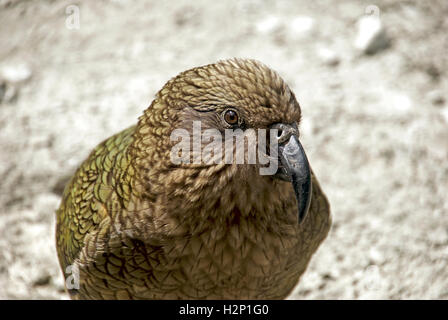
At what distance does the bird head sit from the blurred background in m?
1.94

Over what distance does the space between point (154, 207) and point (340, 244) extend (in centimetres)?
226

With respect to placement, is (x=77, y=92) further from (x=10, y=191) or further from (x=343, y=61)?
(x=343, y=61)

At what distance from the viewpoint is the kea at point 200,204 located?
2596 millimetres

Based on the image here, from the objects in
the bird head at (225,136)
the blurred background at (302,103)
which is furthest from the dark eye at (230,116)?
the blurred background at (302,103)

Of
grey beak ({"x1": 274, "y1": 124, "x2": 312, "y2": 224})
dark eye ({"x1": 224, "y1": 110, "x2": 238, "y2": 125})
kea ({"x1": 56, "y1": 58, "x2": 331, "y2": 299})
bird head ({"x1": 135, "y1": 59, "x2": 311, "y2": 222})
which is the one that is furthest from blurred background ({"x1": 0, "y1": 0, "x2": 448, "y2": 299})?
dark eye ({"x1": 224, "y1": 110, "x2": 238, "y2": 125})

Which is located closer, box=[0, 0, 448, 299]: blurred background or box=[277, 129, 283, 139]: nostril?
box=[277, 129, 283, 139]: nostril

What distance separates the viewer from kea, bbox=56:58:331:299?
8.52 feet

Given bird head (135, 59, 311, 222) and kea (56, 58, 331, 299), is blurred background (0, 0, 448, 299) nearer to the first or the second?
kea (56, 58, 331, 299)

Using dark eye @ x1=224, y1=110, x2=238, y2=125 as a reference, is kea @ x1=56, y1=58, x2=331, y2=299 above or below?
below

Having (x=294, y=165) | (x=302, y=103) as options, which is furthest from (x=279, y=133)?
(x=302, y=103)

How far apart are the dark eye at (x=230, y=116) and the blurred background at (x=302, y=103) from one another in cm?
216

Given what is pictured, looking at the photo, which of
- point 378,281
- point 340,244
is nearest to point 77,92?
point 340,244

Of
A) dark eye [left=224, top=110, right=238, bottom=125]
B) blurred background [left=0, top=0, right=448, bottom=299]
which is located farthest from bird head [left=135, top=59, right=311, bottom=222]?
blurred background [left=0, top=0, right=448, bottom=299]

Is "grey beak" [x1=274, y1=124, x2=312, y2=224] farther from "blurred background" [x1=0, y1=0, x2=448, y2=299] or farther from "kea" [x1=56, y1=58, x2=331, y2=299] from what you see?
"blurred background" [x1=0, y1=0, x2=448, y2=299]
